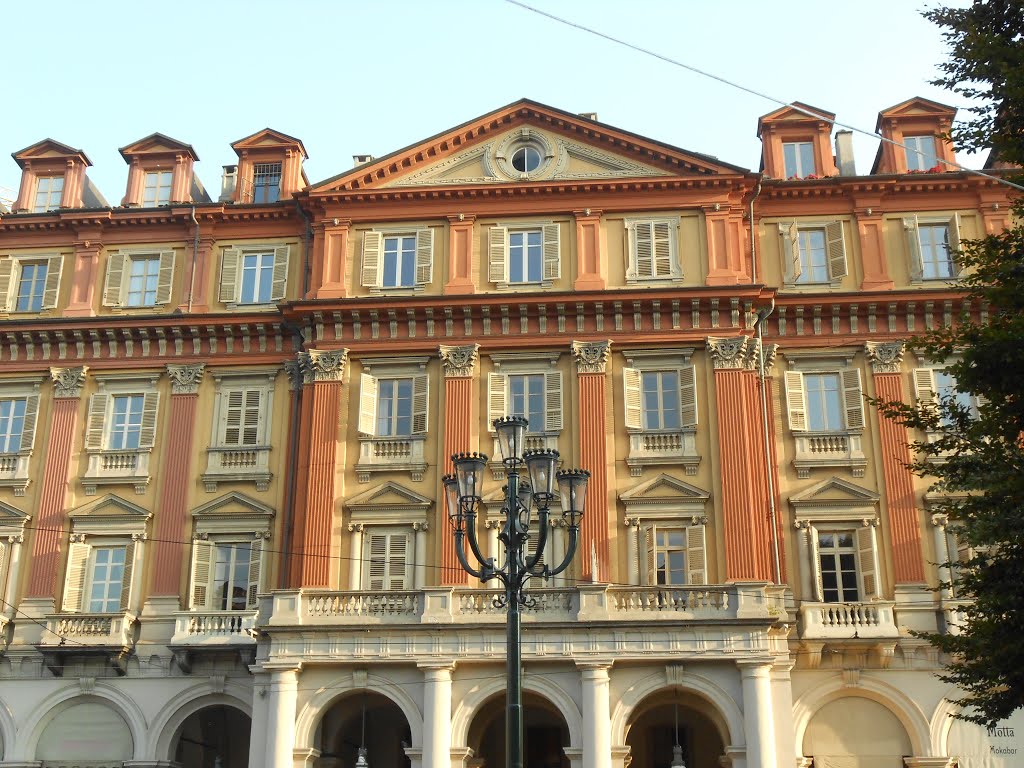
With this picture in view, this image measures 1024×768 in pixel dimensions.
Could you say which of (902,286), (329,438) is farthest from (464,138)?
(902,286)

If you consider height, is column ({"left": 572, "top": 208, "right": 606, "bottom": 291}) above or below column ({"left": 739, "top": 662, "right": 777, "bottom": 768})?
above

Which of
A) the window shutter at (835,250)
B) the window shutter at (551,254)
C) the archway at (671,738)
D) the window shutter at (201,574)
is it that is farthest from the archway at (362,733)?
the window shutter at (835,250)

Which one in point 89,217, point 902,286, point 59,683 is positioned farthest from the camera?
point 89,217

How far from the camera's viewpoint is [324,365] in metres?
33.5

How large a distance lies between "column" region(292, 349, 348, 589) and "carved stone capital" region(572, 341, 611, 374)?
259 inches

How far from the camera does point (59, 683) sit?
3225 centimetres

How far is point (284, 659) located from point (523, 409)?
934 centimetres

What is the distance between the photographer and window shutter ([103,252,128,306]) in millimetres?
36188

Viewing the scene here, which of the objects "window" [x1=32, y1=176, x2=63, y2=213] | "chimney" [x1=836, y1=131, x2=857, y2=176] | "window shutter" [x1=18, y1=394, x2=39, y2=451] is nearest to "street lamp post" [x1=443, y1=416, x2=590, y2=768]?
"window shutter" [x1=18, y1=394, x2=39, y2=451]

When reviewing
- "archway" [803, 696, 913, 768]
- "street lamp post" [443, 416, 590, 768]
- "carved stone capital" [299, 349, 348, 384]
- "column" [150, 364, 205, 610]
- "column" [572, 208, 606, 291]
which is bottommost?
"archway" [803, 696, 913, 768]

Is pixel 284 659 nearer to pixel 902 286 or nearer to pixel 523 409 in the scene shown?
pixel 523 409

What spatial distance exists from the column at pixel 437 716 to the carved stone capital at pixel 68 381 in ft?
45.7

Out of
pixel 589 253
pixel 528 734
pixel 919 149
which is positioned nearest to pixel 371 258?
pixel 589 253

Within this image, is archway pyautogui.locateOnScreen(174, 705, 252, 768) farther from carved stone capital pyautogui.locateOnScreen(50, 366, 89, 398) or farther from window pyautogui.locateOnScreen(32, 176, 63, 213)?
window pyautogui.locateOnScreen(32, 176, 63, 213)
